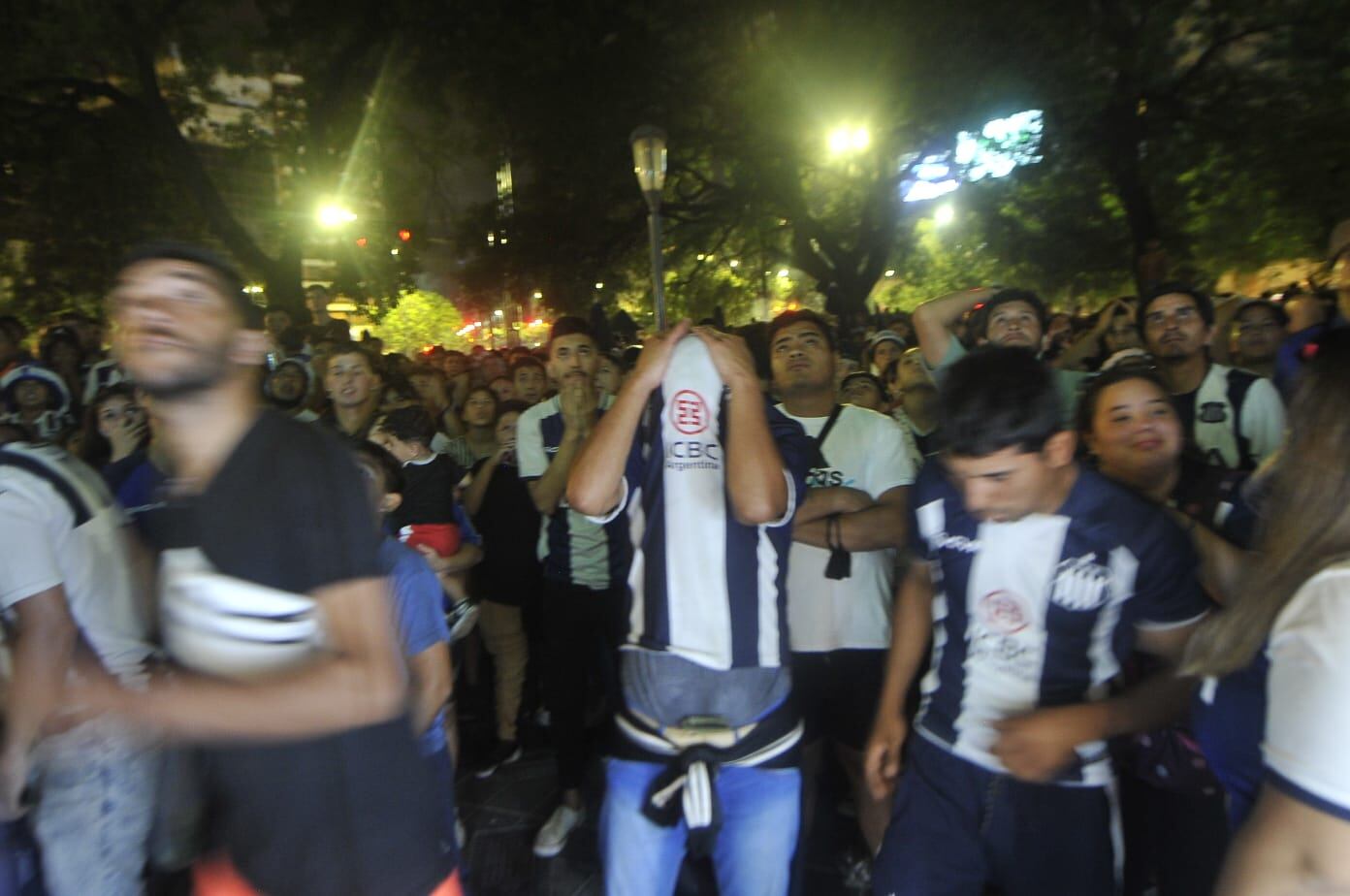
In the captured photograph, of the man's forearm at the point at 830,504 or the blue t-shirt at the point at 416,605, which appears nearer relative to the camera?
the blue t-shirt at the point at 416,605

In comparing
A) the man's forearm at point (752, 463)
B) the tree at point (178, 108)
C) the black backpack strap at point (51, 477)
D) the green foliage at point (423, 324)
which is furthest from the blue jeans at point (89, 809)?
the green foliage at point (423, 324)

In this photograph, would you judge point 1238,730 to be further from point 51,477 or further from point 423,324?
point 423,324

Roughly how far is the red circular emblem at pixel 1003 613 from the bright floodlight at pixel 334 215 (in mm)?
14057

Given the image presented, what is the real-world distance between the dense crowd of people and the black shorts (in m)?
0.01

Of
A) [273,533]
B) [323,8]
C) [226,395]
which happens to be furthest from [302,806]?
[323,8]

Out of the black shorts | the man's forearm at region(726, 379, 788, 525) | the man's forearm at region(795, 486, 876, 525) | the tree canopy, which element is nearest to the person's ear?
the man's forearm at region(726, 379, 788, 525)

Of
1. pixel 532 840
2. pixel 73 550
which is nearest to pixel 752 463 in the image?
pixel 73 550

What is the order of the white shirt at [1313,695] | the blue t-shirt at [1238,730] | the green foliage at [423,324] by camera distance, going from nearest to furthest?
the white shirt at [1313,695] → the blue t-shirt at [1238,730] → the green foliage at [423,324]

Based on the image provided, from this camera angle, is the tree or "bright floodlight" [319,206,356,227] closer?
the tree

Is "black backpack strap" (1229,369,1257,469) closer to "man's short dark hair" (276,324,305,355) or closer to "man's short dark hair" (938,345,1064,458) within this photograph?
"man's short dark hair" (938,345,1064,458)

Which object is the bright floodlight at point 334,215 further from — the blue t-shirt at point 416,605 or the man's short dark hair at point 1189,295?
the man's short dark hair at point 1189,295

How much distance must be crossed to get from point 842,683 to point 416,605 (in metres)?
1.65

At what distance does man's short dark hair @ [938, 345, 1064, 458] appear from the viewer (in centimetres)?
195

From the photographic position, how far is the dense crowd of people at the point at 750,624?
1.47m
